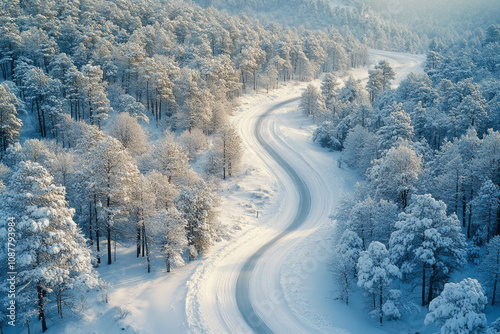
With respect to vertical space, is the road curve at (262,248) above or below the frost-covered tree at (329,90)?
below

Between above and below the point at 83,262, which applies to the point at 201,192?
above

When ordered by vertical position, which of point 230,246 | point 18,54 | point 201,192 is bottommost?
point 230,246

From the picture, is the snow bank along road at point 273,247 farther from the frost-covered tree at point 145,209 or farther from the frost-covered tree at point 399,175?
the frost-covered tree at point 399,175

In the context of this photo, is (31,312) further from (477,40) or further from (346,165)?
(477,40)

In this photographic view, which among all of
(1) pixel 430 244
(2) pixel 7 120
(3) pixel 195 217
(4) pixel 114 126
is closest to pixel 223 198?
(3) pixel 195 217

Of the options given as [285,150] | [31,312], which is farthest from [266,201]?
[31,312]

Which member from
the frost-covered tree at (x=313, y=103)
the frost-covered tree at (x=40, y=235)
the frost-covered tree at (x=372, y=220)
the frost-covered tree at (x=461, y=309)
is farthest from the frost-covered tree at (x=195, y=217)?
the frost-covered tree at (x=313, y=103)

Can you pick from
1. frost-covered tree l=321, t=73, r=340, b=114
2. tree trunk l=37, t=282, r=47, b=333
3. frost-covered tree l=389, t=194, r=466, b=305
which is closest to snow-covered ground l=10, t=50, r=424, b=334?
tree trunk l=37, t=282, r=47, b=333
